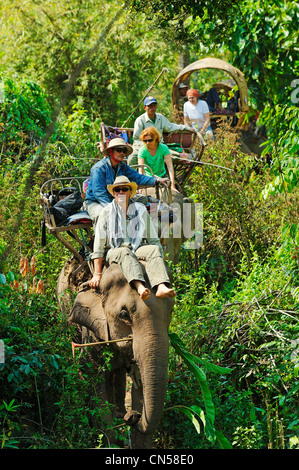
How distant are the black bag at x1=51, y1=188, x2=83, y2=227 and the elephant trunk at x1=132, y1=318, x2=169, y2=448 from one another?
7.24ft

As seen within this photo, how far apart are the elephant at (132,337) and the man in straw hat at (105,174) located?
86cm

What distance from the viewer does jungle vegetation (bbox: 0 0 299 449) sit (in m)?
6.29

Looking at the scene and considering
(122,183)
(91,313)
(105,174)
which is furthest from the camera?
(105,174)

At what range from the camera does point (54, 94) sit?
18.0 meters

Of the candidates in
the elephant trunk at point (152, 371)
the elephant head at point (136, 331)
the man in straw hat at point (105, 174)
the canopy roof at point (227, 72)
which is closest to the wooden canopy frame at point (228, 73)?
the canopy roof at point (227, 72)

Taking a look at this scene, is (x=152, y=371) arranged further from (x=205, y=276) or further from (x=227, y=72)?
(x=227, y=72)

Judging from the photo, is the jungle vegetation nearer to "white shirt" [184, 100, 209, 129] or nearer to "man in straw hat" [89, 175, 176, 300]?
"man in straw hat" [89, 175, 176, 300]

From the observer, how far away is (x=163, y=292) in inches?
230

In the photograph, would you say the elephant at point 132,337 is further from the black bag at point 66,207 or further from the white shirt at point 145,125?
the white shirt at point 145,125

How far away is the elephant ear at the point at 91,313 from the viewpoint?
640cm

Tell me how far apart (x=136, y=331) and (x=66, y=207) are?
2.36 metres

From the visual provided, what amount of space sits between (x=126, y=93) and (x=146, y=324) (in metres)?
12.8

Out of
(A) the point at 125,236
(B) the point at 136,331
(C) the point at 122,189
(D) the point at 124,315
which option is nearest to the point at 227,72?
(C) the point at 122,189

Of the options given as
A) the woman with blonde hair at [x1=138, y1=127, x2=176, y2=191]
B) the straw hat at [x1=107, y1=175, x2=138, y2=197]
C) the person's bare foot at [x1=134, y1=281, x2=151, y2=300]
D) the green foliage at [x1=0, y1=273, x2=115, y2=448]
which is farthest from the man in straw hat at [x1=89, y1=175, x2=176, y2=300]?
the woman with blonde hair at [x1=138, y1=127, x2=176, y2=191]
